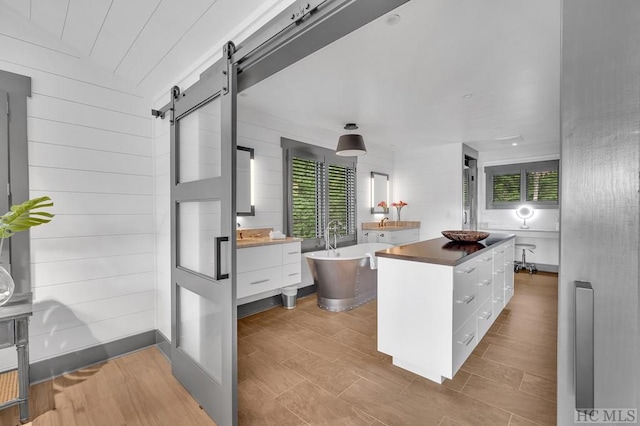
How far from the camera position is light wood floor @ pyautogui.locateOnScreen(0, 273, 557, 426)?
1.87 meters

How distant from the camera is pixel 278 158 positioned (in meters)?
4.05

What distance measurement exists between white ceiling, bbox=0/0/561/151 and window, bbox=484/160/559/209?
282 cm

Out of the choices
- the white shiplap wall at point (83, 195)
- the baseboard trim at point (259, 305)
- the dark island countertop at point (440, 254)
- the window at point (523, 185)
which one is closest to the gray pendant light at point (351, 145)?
the dark island countertop at point (440, 254)

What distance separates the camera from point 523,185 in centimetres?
637

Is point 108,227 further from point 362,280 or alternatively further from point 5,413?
point 362,280

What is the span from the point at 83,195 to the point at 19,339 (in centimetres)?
112

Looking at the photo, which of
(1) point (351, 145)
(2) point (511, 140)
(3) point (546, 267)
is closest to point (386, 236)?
(1) point (351, 145)

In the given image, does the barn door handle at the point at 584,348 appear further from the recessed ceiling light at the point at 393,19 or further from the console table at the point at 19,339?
the console table at the point at 19,339

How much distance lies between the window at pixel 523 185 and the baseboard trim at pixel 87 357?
7.02 meters

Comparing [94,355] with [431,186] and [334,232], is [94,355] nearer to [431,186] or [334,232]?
[334,232]

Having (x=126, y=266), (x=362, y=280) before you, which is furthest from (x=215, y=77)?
(x=362, y=280)

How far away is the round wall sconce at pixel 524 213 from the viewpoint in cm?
627

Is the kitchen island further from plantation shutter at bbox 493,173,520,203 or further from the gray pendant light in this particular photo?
plantation shutter at bbox 493,173,520,203

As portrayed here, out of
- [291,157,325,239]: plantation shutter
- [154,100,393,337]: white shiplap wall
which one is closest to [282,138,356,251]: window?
[291,157,325,239]: plantation shutter
